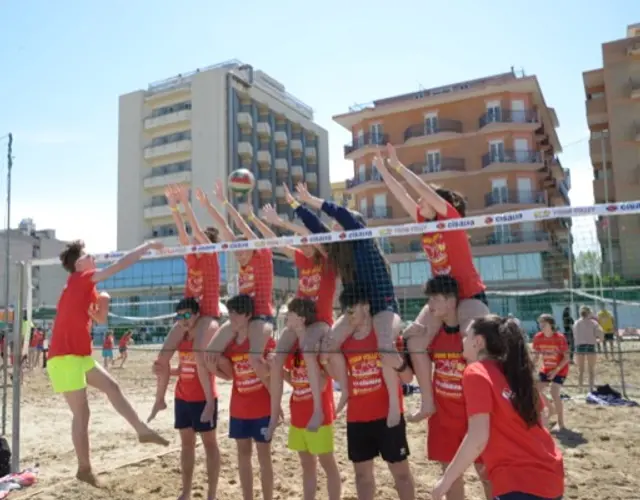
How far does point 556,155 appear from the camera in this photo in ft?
136

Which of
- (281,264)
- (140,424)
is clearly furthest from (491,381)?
(281,264)

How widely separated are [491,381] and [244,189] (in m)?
3.67

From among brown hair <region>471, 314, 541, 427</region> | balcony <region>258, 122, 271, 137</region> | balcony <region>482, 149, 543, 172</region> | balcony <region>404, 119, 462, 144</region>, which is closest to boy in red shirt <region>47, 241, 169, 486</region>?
brown hair <region>471, 314, 541, 427</region>

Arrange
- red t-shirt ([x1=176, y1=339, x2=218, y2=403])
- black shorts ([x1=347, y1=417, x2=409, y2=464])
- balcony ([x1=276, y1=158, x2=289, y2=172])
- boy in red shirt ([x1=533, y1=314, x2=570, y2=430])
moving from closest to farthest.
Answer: black shorts ([x1=347, y1=417, x2=409, y2=464]) → red t-shirt ([x1=176, y1=339, x2=218, y2=403]) → boy in red shirt ([x1=533, y1=314, x2=570, y2=430]) → balcony ([x1=276, y1=158, x2=289, y2=172])

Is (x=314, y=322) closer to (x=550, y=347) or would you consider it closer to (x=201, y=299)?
(x=201, y=299)

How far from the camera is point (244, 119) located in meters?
43.7

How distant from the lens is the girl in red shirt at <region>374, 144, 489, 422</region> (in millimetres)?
3803

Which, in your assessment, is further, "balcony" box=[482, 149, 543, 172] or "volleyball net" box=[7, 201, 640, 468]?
"balcony" box=[482, 149, 543, 172]

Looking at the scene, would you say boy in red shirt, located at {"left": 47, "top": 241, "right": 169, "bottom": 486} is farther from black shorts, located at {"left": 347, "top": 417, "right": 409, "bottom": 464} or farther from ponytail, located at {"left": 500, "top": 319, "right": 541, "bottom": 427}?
ponytail, located at {"left": 500, "top": 319, "right": 541, "bottom": 427}

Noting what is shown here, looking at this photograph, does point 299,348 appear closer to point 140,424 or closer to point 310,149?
point 140,424

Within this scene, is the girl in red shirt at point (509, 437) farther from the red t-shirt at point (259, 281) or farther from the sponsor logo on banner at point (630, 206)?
the red t-shirt at point (259, 281)

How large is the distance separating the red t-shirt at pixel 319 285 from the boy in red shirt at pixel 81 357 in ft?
4.13

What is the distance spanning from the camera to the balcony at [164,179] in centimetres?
4291

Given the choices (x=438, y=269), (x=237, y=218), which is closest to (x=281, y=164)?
(x=237, y=218)
